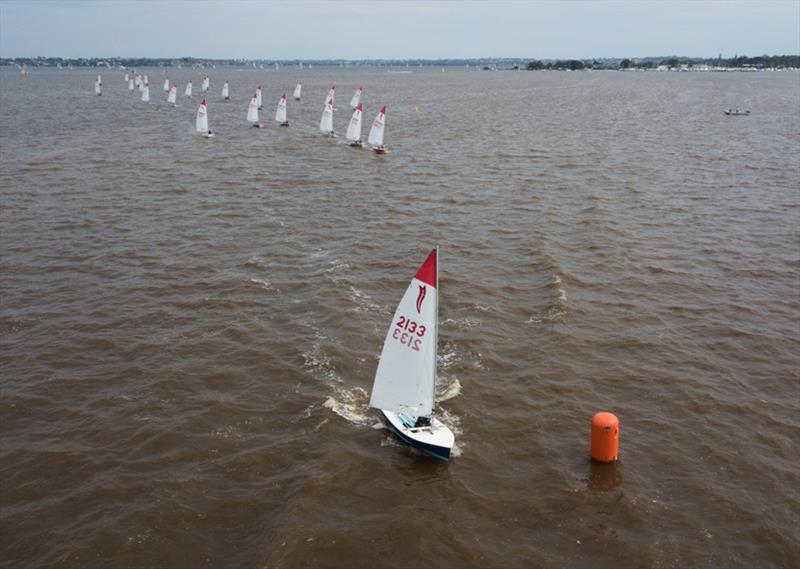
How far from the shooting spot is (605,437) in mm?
17719

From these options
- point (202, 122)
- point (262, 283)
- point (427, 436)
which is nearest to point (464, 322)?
point (427, 436)

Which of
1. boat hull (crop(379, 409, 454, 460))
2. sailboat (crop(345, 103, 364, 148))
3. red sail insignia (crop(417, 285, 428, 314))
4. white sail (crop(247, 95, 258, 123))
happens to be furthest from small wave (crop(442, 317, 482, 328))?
white sail (crop(247, 95, 258, 123))

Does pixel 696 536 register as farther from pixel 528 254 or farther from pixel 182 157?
pixel 182 157

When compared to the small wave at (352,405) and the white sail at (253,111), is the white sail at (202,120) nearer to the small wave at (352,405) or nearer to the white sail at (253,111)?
the white sail at (253,111)

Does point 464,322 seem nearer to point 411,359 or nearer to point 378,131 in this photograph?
point 411,359

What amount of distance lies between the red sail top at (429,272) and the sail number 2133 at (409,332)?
1.47m

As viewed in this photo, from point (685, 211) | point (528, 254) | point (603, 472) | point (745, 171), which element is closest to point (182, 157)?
point (528, 254)

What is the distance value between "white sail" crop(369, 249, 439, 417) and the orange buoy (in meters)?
4.40

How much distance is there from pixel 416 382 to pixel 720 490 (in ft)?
26.9

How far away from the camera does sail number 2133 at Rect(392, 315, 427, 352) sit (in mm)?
18234

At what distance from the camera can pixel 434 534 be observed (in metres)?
15.6

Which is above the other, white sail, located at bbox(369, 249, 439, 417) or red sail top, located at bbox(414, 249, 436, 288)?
red sail top, located at bbox(414, 249, 436, 288)

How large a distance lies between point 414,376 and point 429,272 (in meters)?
3.20

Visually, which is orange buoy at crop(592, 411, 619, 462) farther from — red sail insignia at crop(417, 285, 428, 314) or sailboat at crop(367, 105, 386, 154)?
sailboat at crop(367, 105, 386, 154)
